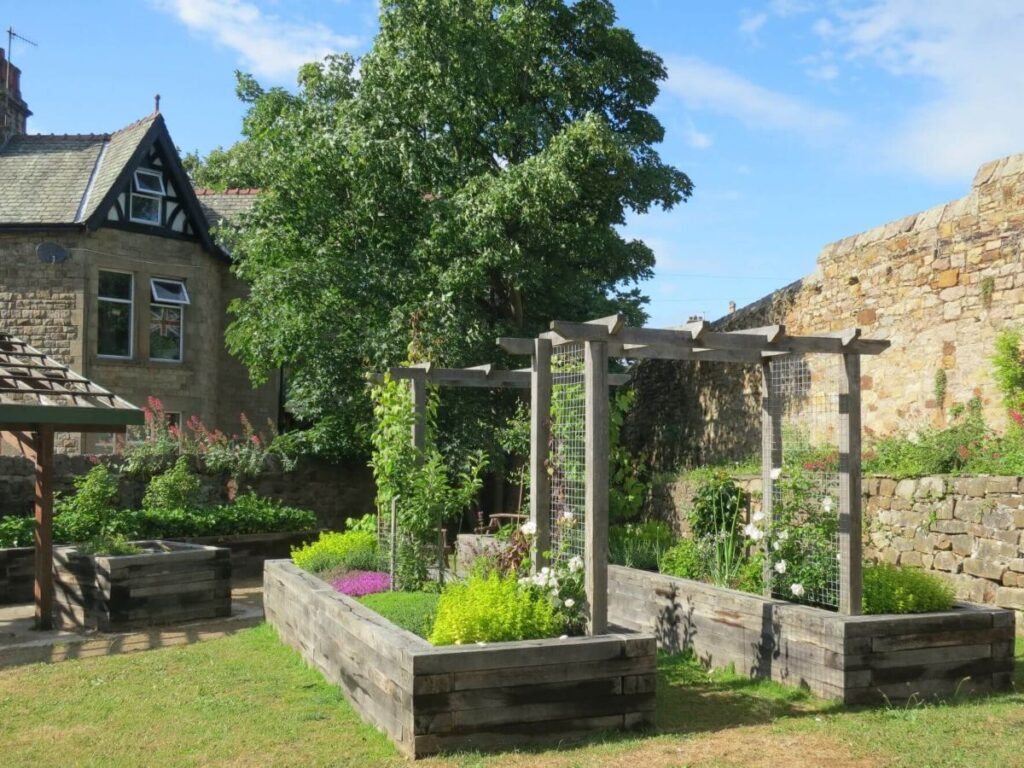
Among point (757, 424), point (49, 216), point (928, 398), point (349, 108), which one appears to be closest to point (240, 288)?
point (49, 216)

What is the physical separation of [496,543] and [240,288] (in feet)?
40.1

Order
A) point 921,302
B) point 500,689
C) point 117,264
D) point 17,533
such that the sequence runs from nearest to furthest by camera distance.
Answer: point 500,689 → point 921,302 → point 17,533 → point 117,264

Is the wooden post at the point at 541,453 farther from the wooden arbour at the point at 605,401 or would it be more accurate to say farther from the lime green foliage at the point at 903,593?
the lime green foliage at the point at 903,593

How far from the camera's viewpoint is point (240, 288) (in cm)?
2017

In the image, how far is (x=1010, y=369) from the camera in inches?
363

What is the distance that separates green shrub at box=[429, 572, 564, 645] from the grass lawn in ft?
2.15

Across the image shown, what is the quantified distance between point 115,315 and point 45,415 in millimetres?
9529

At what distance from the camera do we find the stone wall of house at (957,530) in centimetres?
745

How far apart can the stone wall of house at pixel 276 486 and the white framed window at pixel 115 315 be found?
4.58 m

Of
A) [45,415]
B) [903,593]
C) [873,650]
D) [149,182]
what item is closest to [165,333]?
[149,182]

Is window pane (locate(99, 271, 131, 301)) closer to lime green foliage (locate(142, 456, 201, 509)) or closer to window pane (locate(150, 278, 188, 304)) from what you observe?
window pane (locate(150, 278, 188, 304))

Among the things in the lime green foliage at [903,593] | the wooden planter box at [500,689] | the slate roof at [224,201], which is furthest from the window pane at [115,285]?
the lime green foliage at [903,593]

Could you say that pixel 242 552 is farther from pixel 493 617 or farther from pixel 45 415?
pixel 493 617

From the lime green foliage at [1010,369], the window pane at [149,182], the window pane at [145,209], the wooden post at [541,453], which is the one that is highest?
the window pane at [149,182]
